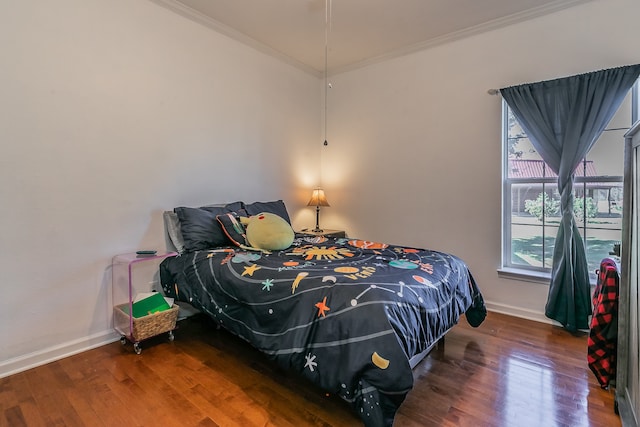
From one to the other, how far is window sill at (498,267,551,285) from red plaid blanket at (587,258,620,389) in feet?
3.42

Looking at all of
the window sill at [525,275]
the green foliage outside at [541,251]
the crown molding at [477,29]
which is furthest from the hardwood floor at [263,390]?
the crown molding at [477,29]

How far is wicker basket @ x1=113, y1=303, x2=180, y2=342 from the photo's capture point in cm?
227

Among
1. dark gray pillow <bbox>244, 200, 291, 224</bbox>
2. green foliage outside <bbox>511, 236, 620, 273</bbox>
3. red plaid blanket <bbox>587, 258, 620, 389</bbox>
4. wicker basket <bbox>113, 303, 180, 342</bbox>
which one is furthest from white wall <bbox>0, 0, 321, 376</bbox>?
red plaid blanket <bbox>587, 258, 620, 389</bbox>

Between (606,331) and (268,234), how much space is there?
226cm

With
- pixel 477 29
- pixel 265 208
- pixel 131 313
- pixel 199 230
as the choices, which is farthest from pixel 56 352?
pixel 477 29

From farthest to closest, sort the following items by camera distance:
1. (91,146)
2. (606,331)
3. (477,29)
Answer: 1. (477,29)
2. (91,146)
3. (606,331)

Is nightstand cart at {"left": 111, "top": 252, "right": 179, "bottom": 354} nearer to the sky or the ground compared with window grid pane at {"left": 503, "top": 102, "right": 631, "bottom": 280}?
nearer to the ground

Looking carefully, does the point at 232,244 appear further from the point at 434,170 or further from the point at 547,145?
the point at 547,145

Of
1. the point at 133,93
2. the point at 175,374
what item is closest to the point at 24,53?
the point at 133,93

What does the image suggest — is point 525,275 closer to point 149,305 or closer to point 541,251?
point 541,251

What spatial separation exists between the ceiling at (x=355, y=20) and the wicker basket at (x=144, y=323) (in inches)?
99.4

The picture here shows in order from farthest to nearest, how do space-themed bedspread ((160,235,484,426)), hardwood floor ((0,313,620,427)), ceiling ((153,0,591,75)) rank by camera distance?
ceiling ((153,0,591,75)) → hardwood floor ((0,313,620,427)) → space-themed bedspread ((160,235,484,426))

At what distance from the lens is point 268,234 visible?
2.62m

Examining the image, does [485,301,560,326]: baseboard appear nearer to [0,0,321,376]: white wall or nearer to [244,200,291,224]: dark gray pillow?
[244,200,291,224]: dark gray pillow
